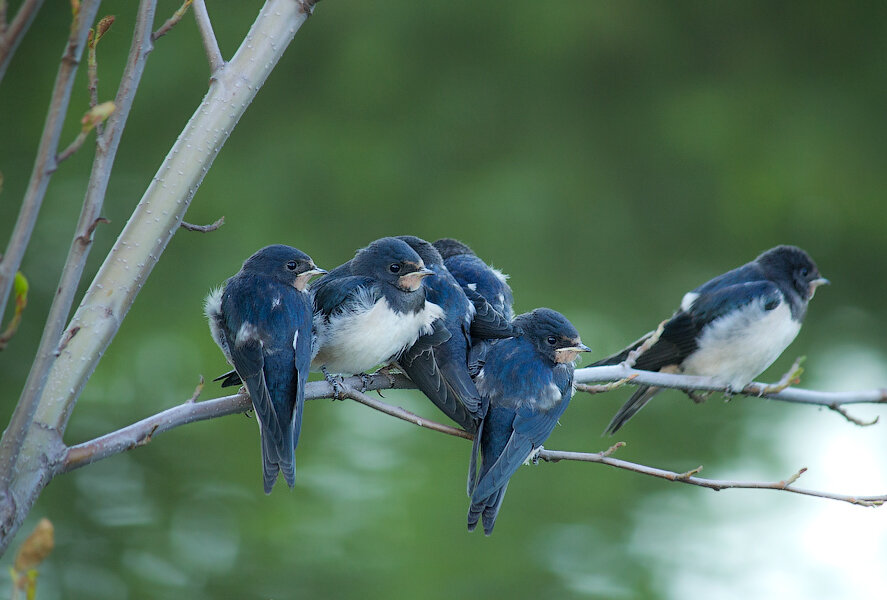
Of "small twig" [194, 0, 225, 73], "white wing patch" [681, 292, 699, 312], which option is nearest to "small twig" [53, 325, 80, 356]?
"small twig" [194, 0, 225, 73]

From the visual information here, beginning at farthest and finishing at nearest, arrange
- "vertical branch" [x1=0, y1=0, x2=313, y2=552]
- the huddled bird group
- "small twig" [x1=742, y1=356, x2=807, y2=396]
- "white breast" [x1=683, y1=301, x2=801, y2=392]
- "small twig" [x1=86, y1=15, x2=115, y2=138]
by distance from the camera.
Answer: "white breast" [x1=683, y1=301, x2=801, y2=392]
"small twig" [x1=742, y1=356, x2=807, y2=396]
the huddled bird group
"vertical branch" [x1=0, y1=0, x2=313, y2=552]
"small twig" [x1=86, y1=15, x2=115, y2=138]

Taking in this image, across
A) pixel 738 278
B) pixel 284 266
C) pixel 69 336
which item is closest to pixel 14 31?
pixel 69 336

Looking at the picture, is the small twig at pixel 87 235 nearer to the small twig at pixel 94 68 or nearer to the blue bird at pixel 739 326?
the small twig at pixel 94 68

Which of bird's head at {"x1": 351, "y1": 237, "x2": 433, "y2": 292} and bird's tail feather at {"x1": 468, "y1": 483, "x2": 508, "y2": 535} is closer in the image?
bird's tail feather at {"x1": 468, "y1": 483, "x2": 508, "y2": 535}

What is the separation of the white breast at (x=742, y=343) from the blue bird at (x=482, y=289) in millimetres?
725

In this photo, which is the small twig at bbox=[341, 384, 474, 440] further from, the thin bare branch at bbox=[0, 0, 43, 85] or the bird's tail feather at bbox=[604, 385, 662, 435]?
the bird's tail feather at bbox=[604, 385, 662, 435]

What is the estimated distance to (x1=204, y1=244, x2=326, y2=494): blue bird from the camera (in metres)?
1.93

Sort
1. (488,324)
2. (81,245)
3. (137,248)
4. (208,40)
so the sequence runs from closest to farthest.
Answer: (81,245) < (137,248) < (208,40) < (488,324)

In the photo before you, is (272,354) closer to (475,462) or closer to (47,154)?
(475,462)

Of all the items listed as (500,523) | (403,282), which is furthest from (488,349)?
(500,523)

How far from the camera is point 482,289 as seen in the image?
2846 mm

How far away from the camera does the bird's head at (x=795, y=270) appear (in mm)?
3312

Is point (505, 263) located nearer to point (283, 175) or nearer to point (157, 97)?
point (283, 175)

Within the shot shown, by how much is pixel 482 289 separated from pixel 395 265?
0.40 metres
